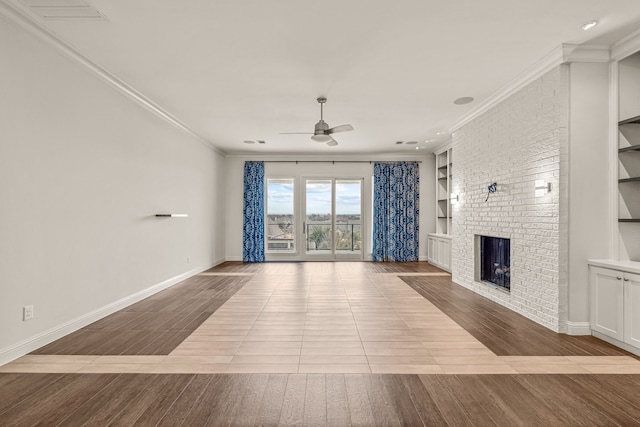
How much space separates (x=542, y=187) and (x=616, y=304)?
4.40 feet

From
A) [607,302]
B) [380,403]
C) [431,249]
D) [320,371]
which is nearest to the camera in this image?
[380,403]

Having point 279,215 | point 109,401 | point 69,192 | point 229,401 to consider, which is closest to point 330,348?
point 229,401

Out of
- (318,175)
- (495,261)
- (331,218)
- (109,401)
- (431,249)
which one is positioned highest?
(318,175)

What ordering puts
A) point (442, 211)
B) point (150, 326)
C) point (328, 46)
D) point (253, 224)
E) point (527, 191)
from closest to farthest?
point (328, 46) < point (150, 326) < point (527, 191) < point (442, 211) < point (253, 224)

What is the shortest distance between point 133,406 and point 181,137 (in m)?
5.13

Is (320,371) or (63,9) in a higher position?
(63,9)

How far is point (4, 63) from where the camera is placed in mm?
2826

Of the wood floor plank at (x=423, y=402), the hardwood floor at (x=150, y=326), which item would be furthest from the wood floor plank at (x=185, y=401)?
the wood floor plank at (x=423, y=402)

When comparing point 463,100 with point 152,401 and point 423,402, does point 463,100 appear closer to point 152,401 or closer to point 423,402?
point 423,402

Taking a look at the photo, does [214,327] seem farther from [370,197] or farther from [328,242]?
[370,197]

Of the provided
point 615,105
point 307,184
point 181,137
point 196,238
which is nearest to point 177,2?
point 181,137

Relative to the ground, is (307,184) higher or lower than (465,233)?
higher

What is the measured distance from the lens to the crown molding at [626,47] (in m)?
3.25

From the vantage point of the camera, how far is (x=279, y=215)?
9.34 metres
